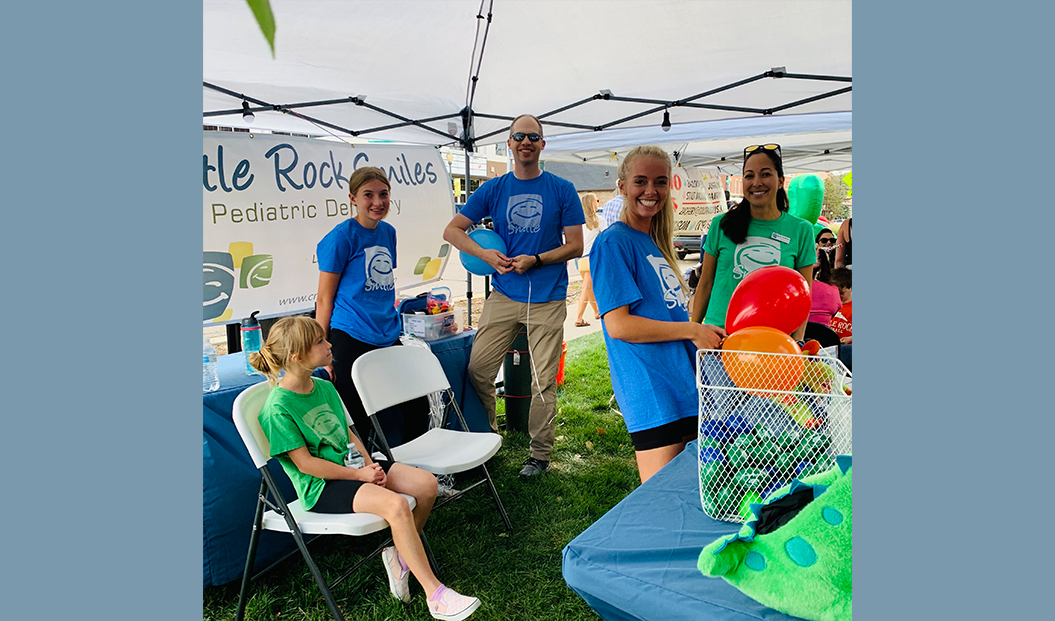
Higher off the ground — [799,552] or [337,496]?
[799,552]

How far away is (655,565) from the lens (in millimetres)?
980

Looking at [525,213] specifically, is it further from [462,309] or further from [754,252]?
[462,309]

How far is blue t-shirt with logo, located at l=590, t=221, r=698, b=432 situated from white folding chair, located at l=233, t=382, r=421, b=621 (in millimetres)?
954

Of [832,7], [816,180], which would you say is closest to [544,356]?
[832,7]

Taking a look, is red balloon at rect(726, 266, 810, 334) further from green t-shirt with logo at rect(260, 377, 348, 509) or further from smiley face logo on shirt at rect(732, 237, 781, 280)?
green t-shirt with logo at rect(260, 377, 348, 509)

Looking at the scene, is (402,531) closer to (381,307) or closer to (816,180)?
(381,307)

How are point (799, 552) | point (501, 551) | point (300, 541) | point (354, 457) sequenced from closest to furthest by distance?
point (799, 552) < point (300, 541) < point (354, 457) < point (501, 551)

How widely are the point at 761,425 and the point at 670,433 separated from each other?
513mm

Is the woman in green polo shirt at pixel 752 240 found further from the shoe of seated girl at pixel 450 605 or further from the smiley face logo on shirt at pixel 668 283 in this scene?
the shoe of seated girl at pixel 450 605

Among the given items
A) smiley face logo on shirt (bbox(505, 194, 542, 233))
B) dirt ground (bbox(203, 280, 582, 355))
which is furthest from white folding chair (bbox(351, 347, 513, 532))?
dirt ground (bbox(203, 280, 582, 355))

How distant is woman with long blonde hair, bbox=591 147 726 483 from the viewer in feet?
5.15

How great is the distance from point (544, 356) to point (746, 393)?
2.27 metres

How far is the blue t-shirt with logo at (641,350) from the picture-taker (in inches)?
62.3

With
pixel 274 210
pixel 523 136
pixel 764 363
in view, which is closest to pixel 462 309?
pixel 274 210
